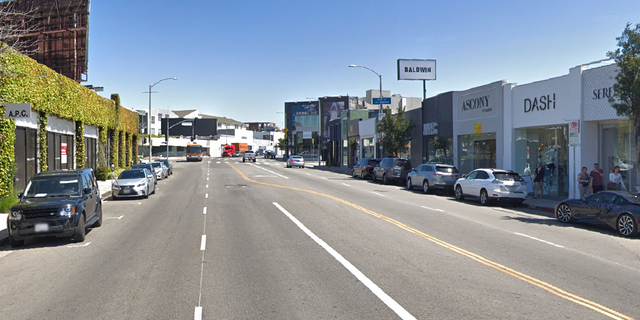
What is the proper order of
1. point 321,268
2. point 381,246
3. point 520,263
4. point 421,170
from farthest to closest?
1. point 421,170
2. point 381,246
3. point 520,263
4. point 321,268

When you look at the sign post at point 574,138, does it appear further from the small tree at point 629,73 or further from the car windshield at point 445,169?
the car windshield at point 445,169

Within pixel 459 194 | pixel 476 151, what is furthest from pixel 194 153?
pixel 459 194

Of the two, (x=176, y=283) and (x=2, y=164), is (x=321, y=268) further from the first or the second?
(x=2, y=164)

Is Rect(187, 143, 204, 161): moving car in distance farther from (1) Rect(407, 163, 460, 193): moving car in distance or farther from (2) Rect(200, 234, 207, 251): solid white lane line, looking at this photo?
(2) Rect(200, 234, 207, 251): solid white lane line

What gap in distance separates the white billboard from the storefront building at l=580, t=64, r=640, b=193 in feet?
69.5

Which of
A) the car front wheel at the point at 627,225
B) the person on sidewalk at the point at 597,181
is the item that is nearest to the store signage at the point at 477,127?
the person on sidewalk at the point at 597,181

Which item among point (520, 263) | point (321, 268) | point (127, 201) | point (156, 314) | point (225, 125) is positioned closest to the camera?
point (156, 314)

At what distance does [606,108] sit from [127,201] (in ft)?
70.1

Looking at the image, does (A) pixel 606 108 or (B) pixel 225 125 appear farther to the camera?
(B) pixel 225 125

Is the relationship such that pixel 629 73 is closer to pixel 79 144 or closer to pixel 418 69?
pixel 418 69

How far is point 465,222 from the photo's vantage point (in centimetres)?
1605

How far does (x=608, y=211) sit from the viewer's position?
14812 millimetres

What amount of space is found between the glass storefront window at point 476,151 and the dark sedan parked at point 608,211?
47.8ft

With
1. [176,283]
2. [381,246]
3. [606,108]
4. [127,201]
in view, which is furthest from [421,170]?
[176,283]
